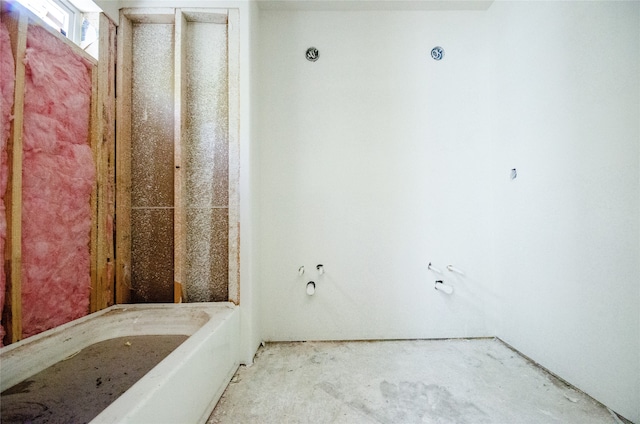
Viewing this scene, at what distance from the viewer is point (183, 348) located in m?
1.13

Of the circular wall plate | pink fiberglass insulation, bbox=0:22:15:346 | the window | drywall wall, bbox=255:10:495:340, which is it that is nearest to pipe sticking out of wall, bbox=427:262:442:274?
drywall wall, bbox=255:10:495:340

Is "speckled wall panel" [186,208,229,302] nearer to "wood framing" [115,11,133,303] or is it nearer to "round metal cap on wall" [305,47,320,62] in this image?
"wood framing" [115,11,133,303]

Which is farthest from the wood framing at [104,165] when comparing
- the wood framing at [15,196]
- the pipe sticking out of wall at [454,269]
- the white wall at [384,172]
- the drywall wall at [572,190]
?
the drywall wall at [572,190]

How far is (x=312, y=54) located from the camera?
6.80 ft

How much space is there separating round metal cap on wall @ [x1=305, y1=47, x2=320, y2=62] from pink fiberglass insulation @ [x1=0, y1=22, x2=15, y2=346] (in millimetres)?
1653

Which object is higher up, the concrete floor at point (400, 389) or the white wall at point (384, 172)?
the white wall at point (384, 172)

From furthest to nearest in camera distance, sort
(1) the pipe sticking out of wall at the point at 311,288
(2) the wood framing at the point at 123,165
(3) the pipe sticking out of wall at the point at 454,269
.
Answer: (3) the pipe sticking out of wall at the point at 454,269 < (1) the pipe sticking out of wall at the point at 311,288 < (2) the wood framing at the point at 123,165

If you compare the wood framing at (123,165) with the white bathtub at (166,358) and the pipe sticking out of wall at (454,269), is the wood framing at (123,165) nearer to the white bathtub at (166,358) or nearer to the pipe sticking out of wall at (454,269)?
the white bathtub at (166,358)

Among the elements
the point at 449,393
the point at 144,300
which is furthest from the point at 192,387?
the point at 449,393

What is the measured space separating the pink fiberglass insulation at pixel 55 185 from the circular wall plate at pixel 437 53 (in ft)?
7.85

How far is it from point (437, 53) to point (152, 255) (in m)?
2.64

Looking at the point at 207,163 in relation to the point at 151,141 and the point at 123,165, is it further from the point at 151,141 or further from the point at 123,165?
the point at 123,165

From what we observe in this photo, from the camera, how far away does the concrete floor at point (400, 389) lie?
124 cm

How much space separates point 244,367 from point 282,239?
89 centimetres
